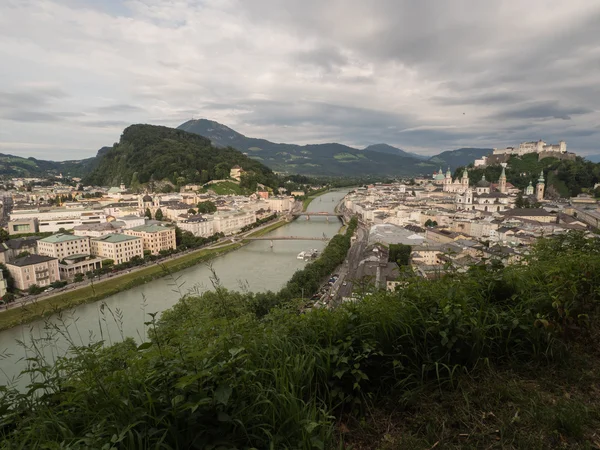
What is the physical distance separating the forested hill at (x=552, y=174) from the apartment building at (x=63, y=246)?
139 ft

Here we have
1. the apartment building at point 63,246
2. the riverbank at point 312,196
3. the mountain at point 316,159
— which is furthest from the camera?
the mountain at point 316,159

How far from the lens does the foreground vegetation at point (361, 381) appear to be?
3.00 ft

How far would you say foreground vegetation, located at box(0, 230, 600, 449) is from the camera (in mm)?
915

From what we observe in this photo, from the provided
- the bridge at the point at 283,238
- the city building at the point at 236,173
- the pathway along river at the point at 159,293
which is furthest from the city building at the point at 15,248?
the city building at the point at 236,173

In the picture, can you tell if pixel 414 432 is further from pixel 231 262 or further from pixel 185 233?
pixel 185 233

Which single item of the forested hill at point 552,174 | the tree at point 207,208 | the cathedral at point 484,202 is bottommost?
the tree at point 207,208

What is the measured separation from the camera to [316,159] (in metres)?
171

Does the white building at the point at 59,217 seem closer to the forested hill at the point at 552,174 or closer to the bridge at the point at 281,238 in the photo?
the bridge at the point at 281,238

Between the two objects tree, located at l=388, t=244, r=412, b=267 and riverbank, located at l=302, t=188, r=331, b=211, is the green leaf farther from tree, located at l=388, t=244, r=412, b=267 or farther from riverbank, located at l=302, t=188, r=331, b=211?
riverbank, located at l=302, t=188, r=331, b=211

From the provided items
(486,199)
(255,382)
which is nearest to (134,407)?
(255,382)

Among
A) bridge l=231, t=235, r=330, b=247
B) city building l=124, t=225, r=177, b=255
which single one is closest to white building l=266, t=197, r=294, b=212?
bridge l=231, t=235, r=330, b=247

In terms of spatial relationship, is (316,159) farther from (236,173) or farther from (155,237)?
(155,237)

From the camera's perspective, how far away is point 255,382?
3.47 ft

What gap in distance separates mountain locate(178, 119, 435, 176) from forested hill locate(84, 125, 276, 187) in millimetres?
70163
